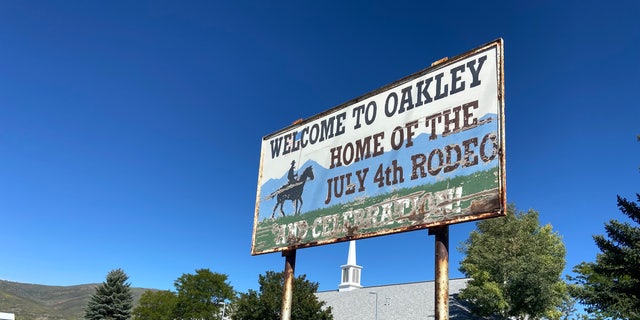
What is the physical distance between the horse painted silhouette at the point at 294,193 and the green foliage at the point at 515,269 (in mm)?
22503

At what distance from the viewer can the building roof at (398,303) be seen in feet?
113

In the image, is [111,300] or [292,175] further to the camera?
[111,300]

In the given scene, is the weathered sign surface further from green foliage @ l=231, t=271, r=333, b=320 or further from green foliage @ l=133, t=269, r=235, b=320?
green foliage @ l=133, t=269, r=235, b=320

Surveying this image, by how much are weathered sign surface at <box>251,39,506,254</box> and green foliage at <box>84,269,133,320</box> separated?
135 ft

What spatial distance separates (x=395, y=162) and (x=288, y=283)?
3974mm

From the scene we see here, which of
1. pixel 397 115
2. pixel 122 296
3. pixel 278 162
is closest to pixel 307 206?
pixel 278 162

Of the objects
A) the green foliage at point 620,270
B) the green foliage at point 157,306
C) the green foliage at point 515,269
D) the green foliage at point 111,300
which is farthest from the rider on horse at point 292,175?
the green foliage at point 157,306

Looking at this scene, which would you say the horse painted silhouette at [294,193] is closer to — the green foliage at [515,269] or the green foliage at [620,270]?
the green foliage at [620,270]

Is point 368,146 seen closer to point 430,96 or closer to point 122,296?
point 430,96

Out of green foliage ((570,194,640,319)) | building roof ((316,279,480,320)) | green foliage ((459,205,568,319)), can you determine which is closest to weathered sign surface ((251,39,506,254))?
green foliage ((570,194,640,319))

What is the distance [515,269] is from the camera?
100.0 ft

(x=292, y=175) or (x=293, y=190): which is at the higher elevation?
(x=292, y=175)

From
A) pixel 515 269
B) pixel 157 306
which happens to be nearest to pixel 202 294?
pixel 157 306

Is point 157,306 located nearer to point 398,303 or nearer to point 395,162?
point 398,303
